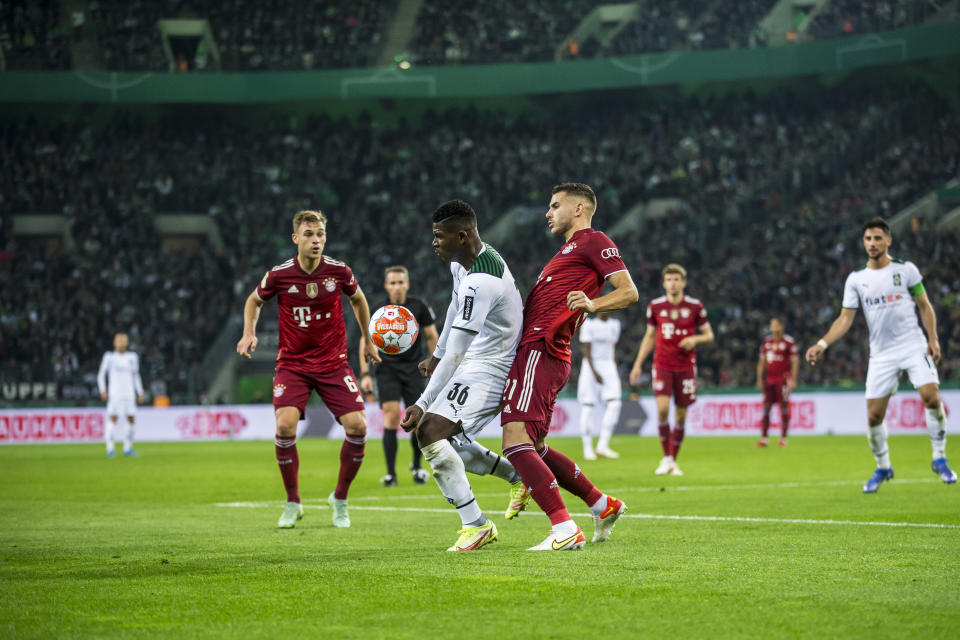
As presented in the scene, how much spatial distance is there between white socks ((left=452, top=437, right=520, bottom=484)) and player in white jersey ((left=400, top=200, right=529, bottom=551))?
0.44 metres

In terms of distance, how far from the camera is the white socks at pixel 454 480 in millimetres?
7953

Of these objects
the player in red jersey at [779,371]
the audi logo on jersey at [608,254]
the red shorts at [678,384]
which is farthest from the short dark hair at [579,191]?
the player in red jersey at [779,371]

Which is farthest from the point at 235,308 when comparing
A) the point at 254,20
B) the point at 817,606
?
the point at 817,606

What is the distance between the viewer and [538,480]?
7.77m

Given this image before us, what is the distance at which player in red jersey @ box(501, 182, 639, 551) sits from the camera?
7754 millimetres

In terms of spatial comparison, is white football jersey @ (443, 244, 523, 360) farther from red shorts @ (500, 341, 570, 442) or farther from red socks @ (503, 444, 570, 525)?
red socks @ (503, 444, 570, 525)

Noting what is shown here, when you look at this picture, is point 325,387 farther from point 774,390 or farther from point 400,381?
point 774,390

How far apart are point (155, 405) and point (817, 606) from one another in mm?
30006

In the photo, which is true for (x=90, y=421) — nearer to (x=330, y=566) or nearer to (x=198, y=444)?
(x=198, y=444)

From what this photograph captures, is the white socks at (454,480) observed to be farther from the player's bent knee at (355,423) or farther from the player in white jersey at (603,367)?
the player in white jersey at (603,367)

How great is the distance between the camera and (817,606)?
17.7 ft

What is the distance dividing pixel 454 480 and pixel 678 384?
912cm

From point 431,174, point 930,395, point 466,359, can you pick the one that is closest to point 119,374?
point 930,395

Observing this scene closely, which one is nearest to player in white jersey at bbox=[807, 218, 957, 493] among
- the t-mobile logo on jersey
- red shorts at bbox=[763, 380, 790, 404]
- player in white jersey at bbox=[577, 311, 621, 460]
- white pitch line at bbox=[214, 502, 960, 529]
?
white pitch line at bbox=[214, 502, 960, 529]
